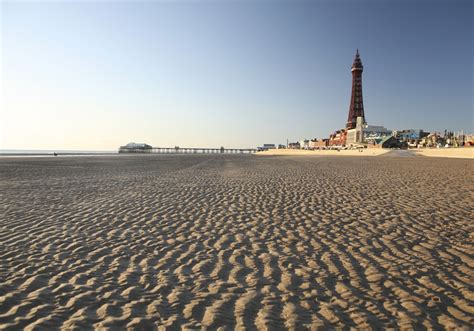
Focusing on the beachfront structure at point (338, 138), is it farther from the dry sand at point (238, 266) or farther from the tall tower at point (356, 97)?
the dry sand at point (238, 266)

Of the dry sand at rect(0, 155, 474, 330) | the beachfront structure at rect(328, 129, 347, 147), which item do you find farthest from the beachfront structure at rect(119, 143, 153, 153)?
the dry sand at rect(0, 155, 474, 330)

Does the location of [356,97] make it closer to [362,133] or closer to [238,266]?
[362,133]

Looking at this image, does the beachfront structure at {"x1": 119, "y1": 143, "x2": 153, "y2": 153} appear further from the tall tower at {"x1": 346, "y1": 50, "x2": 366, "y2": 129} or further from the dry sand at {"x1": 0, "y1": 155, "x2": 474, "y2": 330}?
the dry sand at {"x1": 0, "y1": 155, "x2": 474, "y2": 330}

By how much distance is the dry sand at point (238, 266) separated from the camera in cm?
356

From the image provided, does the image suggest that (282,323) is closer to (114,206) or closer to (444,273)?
(444,273)

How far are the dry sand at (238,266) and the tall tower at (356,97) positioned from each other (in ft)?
486

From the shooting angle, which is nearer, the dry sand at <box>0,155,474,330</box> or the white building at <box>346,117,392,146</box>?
the dry sand at <box>0,155,474,330</box>

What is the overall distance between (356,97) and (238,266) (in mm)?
162395

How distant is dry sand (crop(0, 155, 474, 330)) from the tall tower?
148148 millimetres

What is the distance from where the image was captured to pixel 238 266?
16.5 feet

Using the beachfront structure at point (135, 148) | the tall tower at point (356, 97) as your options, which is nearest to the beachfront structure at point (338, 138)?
the tall tower at point (356, 97)

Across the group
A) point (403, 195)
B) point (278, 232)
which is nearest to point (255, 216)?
point (278, 232)

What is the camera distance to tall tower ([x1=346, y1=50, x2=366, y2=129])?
147500mm

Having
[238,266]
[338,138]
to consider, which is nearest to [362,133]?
[338,138]
